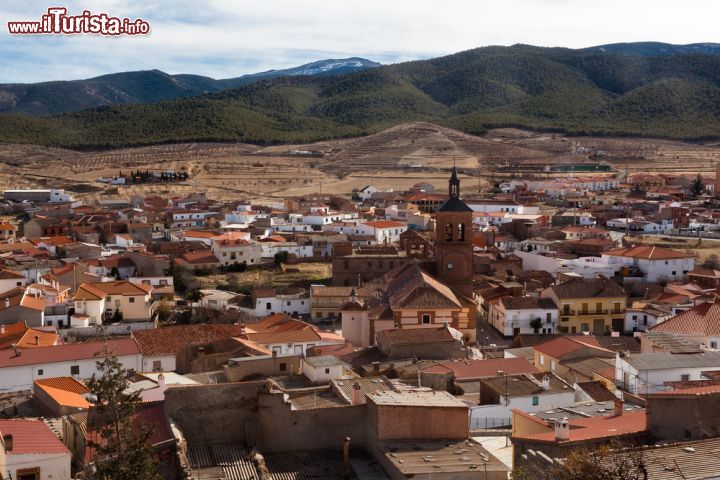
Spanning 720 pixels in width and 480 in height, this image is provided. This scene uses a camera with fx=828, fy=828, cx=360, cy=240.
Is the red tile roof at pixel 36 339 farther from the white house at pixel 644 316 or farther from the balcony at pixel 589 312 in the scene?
the white house at pixel 644 316

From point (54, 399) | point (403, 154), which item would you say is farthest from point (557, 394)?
point (403, 154)

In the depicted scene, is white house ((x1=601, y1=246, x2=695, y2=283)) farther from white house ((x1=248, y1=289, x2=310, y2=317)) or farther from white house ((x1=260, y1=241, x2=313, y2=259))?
white house ((x1=260, y1=241, x2=313, y2=259))

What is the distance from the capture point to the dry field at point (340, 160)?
305ft

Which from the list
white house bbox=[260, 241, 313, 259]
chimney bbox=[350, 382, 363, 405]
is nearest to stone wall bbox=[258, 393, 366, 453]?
chimney bbox=[350, 382, 363, 405]

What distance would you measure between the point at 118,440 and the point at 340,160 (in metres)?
103

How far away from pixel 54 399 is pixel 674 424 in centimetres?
1371

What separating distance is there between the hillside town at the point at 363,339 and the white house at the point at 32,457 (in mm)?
37

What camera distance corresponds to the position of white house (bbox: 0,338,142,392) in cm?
2392

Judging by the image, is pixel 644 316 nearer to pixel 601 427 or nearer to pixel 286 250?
pixel 601 427

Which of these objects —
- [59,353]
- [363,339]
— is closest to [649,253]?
[363,339]

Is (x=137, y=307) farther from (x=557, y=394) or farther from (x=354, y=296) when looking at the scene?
(x=557, y=394)

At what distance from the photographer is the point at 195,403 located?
49.6ft

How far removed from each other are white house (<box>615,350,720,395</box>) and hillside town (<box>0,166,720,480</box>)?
0.05 m

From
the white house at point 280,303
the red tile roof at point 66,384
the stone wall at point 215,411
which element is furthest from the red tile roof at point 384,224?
the stone wall at point 215,411
